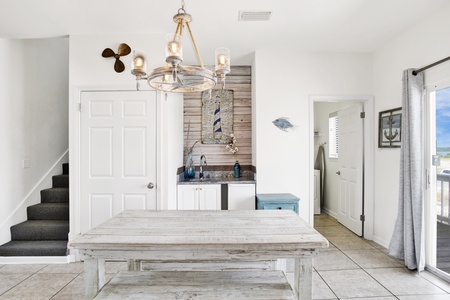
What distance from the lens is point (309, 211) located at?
12.9 feet

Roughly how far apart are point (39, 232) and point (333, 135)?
16.5 feet

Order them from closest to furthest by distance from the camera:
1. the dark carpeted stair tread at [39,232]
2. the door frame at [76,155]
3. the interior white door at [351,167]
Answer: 1. the door frame at [76,155]
2. the dark carpeted stair tread at [39,232]
3. the interior white door at [351,167]

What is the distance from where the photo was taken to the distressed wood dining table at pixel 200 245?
1594mm

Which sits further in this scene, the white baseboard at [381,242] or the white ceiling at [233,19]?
the white baseboard at [381,242]

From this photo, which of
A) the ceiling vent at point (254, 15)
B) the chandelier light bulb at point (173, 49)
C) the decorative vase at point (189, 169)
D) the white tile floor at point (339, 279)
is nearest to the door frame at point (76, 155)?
the white tile floor at point (339, 279)

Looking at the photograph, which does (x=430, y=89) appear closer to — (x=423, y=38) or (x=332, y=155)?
(x=423, y=38)

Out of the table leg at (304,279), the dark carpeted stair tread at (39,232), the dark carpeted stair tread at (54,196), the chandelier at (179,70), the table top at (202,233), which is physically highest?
the chandelier at (179,70)

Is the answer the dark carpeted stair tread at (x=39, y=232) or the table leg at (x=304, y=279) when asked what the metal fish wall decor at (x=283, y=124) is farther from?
the dark carpeted stair tread at (x=39, y=232)

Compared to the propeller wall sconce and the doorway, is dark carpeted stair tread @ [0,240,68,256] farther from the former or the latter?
the doorway

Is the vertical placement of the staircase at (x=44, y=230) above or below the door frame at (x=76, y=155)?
below

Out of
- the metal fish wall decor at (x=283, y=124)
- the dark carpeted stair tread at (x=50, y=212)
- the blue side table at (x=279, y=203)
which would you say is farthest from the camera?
the metal fish wall decor at (x=283, y=124)

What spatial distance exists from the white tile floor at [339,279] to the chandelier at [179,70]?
2104 millimetres

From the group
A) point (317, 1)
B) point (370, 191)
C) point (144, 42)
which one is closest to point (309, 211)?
point (370, 191)

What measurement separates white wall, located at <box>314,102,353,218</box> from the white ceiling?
5.78ft
